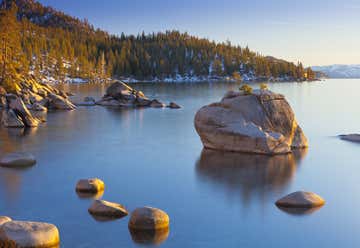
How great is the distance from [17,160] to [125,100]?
43.2 metres

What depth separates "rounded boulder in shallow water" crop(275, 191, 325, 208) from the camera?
63.1 ft

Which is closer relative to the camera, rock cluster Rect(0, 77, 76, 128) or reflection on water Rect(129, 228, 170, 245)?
reflection on water Rect(129, 228, 170, 245)

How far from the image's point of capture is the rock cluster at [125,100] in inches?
2660

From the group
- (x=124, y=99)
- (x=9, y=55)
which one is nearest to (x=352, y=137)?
(x=124, y=99)

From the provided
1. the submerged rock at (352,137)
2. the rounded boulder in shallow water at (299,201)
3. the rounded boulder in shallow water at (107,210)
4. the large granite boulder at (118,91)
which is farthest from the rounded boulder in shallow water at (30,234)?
the large granite boulder at (118,91)

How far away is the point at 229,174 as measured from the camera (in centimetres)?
2461

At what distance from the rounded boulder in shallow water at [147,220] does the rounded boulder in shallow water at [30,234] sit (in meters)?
2.79

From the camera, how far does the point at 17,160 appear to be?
85.0 ft

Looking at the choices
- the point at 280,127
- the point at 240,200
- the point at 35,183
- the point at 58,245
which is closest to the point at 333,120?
the point at 280,127

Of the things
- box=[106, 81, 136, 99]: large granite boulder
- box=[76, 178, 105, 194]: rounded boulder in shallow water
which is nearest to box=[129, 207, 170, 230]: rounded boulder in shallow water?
box=[76, 178, 105, 194]: rounded boulder in shallow water

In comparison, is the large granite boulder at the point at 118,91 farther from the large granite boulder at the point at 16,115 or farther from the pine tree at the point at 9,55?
the large granite boulder at the point at 16,115

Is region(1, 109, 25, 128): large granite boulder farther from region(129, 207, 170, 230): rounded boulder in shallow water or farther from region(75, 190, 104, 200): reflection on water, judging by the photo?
region(129, 207, 170, 230): rounded boulder in shallow water

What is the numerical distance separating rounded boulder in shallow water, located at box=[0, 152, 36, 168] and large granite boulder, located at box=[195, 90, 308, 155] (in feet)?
36.5

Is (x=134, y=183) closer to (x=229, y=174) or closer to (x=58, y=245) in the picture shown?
(x=229, y=174)
